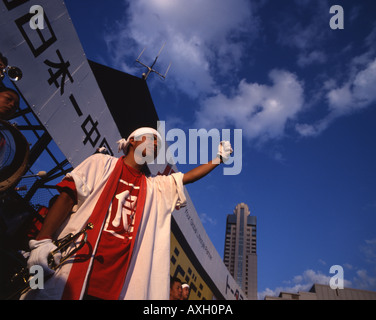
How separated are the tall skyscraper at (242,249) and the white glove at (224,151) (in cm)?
13644

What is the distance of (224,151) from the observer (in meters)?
2.05

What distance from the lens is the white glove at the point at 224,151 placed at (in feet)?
6.69

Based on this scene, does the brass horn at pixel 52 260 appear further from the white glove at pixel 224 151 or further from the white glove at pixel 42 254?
the white glove at pixel 224 151

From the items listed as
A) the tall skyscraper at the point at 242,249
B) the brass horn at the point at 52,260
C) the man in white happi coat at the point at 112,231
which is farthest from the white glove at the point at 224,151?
the tall skyscraper at the point at 242,249

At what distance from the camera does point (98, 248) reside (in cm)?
150

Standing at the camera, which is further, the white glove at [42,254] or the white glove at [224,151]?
the white glove at [224,151]

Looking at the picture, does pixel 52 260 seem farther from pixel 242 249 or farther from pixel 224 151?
pixel 242 249

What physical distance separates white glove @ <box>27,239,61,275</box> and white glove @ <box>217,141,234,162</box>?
1356 mm

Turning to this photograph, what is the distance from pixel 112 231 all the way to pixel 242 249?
13868 centimetres

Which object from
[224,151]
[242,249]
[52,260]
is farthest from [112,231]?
[242,249]

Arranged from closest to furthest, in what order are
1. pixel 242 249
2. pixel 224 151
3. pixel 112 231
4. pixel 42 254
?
pixel 42 254 → pixel 112 231 → pixel 224 151 → pixel 242 249

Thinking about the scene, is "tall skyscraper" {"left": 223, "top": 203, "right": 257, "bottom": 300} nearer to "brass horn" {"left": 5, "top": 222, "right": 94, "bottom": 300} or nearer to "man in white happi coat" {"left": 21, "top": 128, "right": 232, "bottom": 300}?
"man in white happi coat" {"left": 21, "top": 128, "right": 232, "bottom": 300}

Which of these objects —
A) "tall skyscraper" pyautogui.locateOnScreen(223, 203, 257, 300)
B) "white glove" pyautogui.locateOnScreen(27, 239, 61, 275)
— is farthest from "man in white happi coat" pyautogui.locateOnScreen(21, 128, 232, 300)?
"tall skyscraper" pyautogui.locateOnScreen(223, 203, 257, 300)
